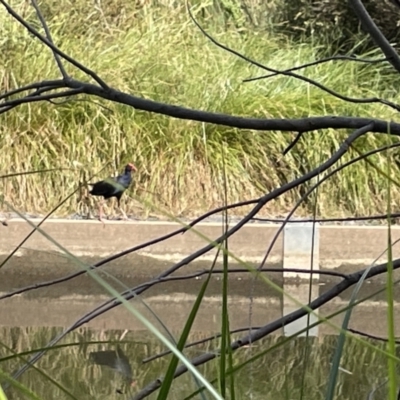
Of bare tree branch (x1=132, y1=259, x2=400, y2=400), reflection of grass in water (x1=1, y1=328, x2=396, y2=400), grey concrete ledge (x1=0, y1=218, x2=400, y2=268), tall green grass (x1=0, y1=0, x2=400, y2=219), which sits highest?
tall green grass (x1=0, y1=0, x2=400, y2=219)

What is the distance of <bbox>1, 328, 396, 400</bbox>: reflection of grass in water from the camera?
277 centimetres

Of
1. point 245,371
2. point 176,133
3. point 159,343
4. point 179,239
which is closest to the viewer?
point 245,371

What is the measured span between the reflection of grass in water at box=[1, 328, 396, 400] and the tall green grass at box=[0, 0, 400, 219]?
2021 mm

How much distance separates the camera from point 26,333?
3.61 m

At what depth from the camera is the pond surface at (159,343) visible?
9.19 ft

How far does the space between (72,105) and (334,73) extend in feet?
6.71

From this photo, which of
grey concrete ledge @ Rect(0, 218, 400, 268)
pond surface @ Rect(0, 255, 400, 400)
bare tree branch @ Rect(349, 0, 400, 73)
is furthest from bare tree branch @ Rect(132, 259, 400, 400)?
grey concrete ledge @ Rect(0, 218, 400, 268)

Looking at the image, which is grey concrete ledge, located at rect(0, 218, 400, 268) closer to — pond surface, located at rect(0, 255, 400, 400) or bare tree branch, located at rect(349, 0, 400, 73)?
pond surface, located at rect(0, 255, 400, 400)

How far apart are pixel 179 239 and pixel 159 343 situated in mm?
1548

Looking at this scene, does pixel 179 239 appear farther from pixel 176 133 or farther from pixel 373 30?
pixel 373 30

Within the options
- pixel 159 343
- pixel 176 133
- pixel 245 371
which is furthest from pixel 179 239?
pixel 245 371

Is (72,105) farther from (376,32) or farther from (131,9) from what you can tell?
(376,32)

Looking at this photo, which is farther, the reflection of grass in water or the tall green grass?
the tall green grass

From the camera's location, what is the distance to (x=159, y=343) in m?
3.19
